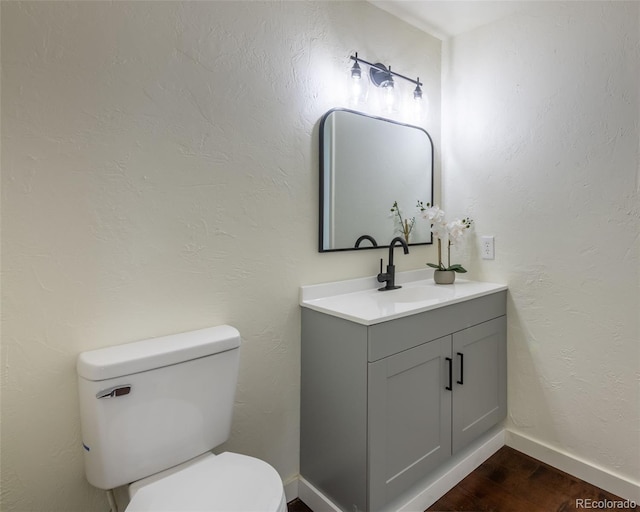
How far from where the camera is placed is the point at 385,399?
1382 millimetres

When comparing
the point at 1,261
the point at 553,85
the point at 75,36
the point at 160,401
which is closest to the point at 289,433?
the point at 160,401

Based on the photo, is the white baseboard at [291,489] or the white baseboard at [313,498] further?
the white baseboard at [291,489]

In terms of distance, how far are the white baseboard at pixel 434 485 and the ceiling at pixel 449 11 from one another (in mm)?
2095

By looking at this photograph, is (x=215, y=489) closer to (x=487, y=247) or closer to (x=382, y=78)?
(x=487, y=247)

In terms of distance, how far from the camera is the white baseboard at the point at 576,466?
1606 millimetres

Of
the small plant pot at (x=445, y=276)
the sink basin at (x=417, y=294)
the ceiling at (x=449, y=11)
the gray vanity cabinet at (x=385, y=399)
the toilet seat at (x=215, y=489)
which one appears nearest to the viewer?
the toilet seat at (x=215, y=489)

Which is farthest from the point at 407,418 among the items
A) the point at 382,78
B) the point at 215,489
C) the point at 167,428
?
the point at 382,78

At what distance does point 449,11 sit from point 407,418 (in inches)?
75.2

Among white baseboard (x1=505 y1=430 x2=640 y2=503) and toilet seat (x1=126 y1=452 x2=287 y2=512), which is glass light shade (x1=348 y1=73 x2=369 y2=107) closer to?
toilet seat (x1=126 y1=452 x2=287 y2=512)

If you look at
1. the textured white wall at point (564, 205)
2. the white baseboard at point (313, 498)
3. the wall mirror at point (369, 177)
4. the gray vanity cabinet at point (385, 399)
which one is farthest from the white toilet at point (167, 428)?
the textured white wall at point (564, 205)

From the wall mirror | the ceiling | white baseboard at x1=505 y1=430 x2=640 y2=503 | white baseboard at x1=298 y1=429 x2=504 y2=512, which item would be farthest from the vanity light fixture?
white baseboard at x1=505 y1=430 x2=640 y2=503

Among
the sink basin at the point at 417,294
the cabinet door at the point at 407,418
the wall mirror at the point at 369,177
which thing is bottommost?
the cabinet door at the point at 407,418

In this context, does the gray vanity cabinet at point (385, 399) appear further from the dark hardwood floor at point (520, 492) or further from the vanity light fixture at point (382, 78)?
the vanity light fixture at point (382, 78)

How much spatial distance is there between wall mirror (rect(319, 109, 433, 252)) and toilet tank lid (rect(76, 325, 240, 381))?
0.62m
